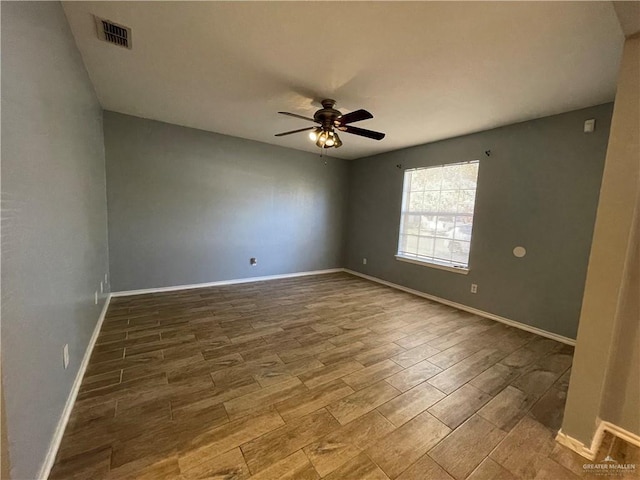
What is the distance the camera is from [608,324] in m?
1.40

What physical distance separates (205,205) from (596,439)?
4.74 m

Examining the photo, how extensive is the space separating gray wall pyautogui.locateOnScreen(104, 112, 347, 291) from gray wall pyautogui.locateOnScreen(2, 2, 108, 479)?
1.70 m

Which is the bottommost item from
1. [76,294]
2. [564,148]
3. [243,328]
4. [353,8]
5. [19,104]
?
[243,328]

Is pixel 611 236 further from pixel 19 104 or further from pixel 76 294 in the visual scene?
pixel 76 294

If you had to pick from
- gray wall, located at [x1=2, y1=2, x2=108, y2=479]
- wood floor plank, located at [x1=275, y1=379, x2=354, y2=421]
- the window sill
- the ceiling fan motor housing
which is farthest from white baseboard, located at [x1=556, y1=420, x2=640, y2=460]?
the ceiling fan motor housing

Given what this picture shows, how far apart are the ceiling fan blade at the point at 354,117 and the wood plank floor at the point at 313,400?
219cm

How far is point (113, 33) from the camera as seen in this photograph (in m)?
1.84

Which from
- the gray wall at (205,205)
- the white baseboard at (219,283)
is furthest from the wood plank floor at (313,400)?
the gray wall at (205,205)

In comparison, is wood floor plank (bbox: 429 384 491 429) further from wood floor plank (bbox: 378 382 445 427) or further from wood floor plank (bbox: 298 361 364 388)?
wood floor plank (bbox: 298 361 364 388)

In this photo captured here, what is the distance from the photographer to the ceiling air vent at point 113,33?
1758 mm

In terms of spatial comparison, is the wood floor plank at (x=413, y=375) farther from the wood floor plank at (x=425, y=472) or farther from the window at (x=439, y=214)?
the window at (x=439, y=214)

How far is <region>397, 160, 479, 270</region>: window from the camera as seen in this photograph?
3.76 meters

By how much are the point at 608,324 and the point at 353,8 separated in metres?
2.27

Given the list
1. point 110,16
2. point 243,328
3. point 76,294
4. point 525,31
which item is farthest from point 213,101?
point 525,31
